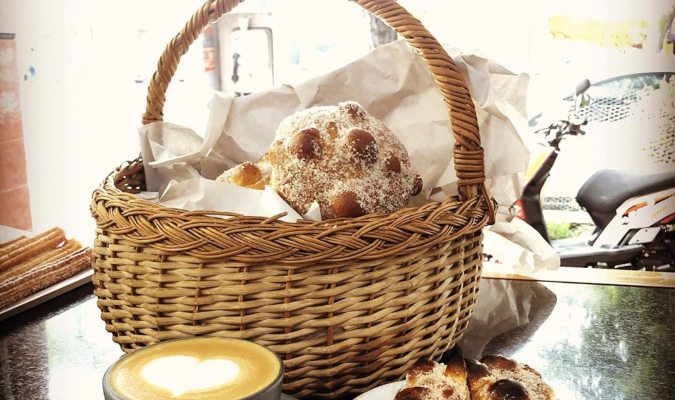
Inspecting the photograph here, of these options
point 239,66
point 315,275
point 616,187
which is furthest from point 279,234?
point 239,66

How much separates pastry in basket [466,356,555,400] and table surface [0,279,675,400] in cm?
12

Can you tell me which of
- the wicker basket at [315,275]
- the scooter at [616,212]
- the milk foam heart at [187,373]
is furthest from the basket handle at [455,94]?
the scooter at [616,212]

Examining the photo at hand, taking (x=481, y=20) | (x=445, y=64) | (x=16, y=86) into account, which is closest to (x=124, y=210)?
(x=445, y=64)

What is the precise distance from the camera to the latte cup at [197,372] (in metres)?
0.60

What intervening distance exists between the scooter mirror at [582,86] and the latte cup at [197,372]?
2174 millimetres

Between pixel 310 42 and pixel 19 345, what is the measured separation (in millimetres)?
2114

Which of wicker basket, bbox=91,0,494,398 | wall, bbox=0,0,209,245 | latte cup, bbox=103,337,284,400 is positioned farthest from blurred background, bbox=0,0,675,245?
latte cup, bbox=103,337,284,400

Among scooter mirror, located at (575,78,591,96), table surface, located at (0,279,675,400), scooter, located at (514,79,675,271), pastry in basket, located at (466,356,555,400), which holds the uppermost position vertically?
scooter mirror, located at (575,78,591,96)

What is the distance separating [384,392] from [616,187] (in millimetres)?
2015

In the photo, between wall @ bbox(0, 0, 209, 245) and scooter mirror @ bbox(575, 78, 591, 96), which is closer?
wall @ bbox(0, 0, 209, 245)

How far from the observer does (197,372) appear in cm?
63

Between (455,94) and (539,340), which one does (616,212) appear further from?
(455,94)

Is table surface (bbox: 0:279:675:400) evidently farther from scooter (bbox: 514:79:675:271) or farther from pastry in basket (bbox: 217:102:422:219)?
scooter (bbox: 514:79:675:271)

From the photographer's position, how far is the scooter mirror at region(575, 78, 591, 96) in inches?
99.0
